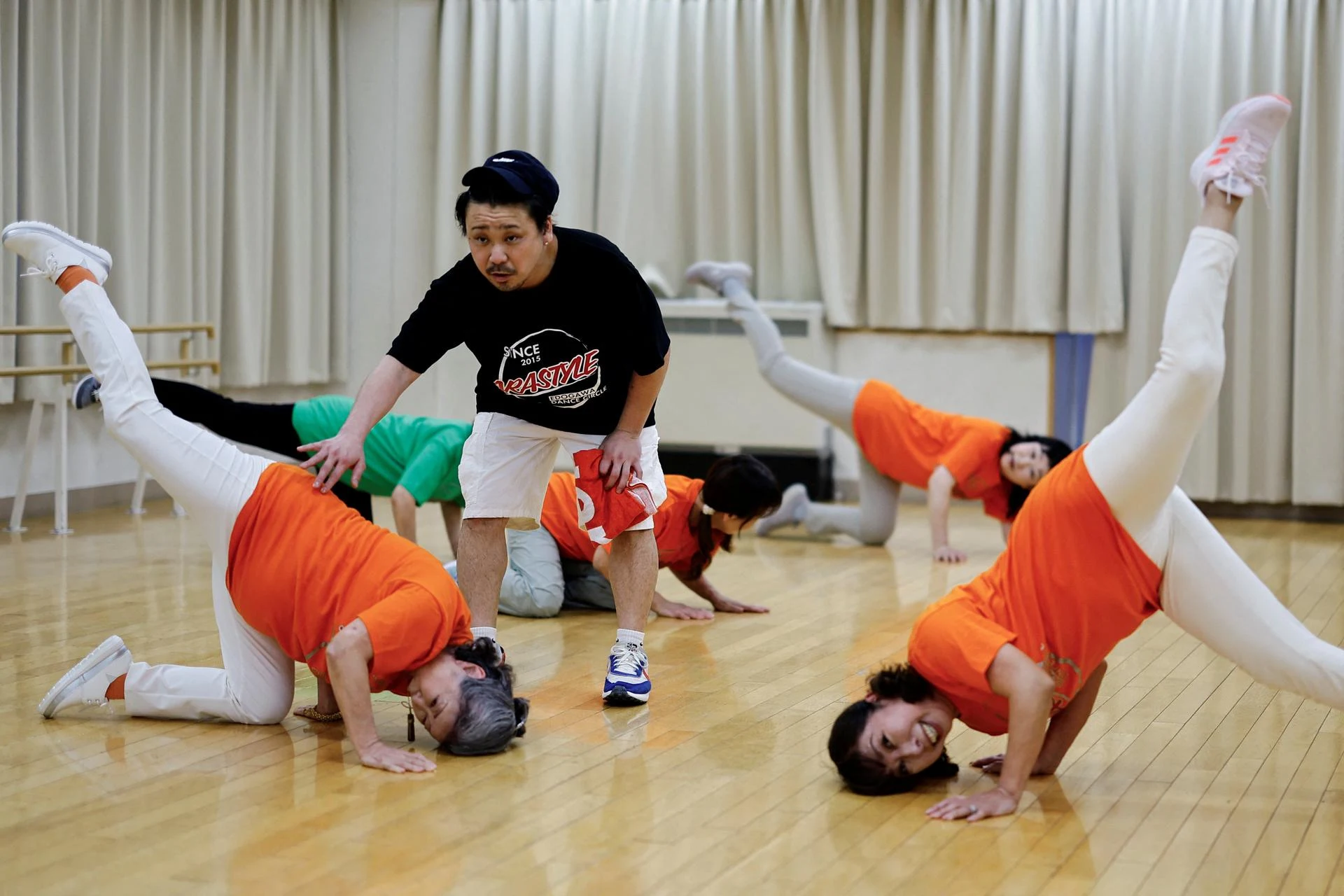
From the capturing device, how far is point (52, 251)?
3.17m

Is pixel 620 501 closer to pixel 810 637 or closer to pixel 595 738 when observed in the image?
pixel 595 738

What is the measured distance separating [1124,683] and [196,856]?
7.76 feet

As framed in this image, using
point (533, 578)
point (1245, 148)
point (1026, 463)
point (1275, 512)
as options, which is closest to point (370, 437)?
point (533, 578)

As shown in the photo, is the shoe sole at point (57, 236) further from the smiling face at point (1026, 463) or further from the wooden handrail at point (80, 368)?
the smiling face at point (1026, 463)

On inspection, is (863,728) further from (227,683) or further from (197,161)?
(197,161)

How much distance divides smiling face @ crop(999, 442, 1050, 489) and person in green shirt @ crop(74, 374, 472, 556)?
210cm

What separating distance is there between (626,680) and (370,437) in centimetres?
Answer: 185

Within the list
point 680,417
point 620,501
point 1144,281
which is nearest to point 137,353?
point 620,501

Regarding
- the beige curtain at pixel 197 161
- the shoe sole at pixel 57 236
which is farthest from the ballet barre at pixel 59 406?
the shoe sole at pixel 57 236

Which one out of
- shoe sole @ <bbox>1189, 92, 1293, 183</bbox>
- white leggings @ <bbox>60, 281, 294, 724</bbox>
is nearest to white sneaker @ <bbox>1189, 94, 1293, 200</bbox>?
shoe sole @ <bbox>1189, 92, 1293, 183</bbox>

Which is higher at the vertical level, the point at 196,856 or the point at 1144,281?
the point at 1144,281

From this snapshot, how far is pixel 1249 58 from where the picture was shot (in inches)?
268

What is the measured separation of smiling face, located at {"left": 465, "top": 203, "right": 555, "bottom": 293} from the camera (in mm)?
2928

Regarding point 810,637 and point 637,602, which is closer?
point 637,602
